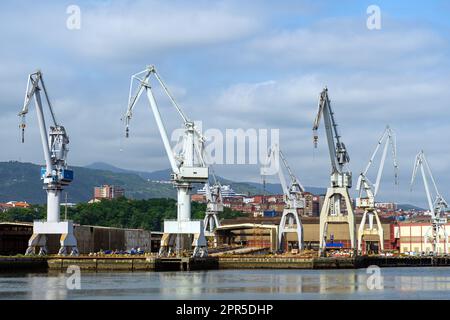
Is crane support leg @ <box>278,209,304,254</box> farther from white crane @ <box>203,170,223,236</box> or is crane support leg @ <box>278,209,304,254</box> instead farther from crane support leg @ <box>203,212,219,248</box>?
crane support leg @ <box>203,212,219,248</box>

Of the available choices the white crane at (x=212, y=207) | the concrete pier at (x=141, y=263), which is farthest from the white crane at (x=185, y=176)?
the white crane at (x=212, y=207)

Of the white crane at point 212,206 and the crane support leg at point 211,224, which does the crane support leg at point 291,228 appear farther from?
the crane support leg at point 211,224

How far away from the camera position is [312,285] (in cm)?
8056

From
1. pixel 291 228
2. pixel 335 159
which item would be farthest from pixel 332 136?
pixel 291 228

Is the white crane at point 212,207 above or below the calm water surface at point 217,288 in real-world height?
above

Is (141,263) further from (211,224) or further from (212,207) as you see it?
(211,224)

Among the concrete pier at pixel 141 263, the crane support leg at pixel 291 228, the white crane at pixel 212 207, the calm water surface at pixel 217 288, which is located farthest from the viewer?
the white crane at pixel 212 207

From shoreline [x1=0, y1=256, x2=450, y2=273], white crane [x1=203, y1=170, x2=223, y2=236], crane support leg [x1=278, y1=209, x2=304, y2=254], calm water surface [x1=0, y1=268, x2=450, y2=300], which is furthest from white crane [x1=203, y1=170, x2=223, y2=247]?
calm water surface [x1=0, y1=268, x2=450, y2=300]

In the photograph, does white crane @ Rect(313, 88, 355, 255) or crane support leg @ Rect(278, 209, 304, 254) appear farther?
crane support leg @ Rect(278, 209, 304, 254)

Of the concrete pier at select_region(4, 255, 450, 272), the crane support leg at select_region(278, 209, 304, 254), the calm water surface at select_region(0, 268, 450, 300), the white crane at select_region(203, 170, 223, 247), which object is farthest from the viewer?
the white crane at select_region(203, 170, 223, 247)

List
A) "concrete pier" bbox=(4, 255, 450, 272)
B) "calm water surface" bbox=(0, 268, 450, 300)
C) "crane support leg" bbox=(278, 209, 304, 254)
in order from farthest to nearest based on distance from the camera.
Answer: "crane support leg" bbox=(278, 209, 304, 254), "concrete pier" bbox=(4, 255, 450, 272), "calm water surface" bbox=(0, 268, 450, 300)

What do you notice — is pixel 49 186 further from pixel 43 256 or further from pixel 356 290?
pixel 356 290
